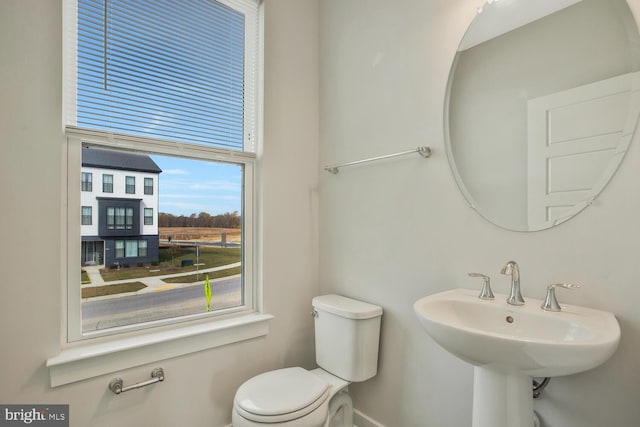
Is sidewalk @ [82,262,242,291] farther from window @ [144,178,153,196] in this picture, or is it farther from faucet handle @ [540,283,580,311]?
faucet handle @ [540,283,580,311]

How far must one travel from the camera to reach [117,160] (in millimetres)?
1521

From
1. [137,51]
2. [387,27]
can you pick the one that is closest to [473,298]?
[387,27]

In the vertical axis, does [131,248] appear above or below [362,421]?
above

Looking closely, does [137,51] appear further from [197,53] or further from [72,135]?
[72,135]

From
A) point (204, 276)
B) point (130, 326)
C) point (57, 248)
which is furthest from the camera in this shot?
point (204, 276)

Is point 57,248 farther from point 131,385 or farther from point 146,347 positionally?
point 131,385

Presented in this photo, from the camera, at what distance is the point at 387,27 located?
5.40ft

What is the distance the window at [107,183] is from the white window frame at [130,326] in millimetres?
100

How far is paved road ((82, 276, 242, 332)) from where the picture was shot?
1.45 metres

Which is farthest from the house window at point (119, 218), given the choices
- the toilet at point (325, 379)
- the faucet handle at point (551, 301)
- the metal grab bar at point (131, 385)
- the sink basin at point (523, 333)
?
the faucet handle at point (551, 301)

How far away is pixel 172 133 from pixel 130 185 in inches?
12.7

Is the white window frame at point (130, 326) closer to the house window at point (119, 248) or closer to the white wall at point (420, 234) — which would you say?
the house window at point (119, 248)

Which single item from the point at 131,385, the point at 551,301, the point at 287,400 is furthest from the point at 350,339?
the point at 131,385

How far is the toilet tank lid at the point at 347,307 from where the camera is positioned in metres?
1.57
